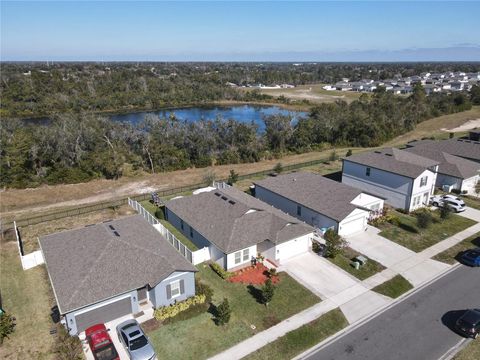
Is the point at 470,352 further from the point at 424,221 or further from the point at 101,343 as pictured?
the point at 101,343

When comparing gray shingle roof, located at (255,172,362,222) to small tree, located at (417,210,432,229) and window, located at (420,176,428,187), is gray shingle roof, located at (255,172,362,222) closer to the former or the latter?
small tree, located at (417,210,432,229)

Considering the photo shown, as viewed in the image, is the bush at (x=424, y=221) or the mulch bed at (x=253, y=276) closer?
the mulch bed at (x=253, y=276)

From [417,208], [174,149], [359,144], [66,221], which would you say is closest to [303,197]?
[417,208]

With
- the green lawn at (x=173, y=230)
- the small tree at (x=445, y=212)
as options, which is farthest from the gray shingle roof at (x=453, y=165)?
the green lawn at (x=173, y=230)

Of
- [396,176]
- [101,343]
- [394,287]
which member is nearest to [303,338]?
[394,287]

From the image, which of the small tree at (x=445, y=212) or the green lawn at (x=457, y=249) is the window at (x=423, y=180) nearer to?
the small tree at (x=445, y=212)

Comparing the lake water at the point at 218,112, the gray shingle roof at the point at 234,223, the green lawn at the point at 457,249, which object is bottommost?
the lake water at the point at 218,112
